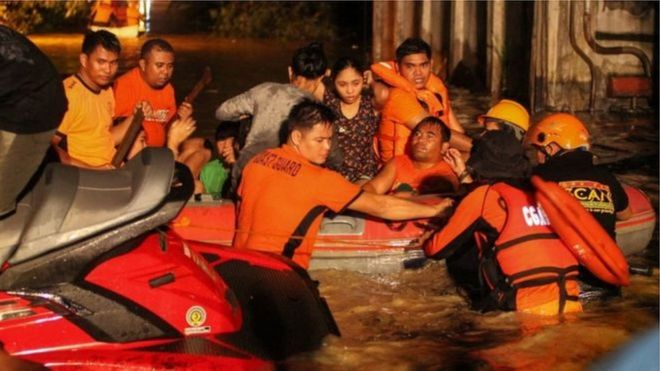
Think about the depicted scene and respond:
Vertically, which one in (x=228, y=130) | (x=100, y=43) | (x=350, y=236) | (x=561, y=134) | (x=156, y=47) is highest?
(x=100, y=43)

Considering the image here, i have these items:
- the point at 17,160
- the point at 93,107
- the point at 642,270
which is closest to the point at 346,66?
the point at 93,107

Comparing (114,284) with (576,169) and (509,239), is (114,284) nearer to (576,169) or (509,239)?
(509,239)

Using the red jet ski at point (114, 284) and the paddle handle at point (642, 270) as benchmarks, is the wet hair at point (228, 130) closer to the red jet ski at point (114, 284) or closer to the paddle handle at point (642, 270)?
the paddle handle at point (642, 270)

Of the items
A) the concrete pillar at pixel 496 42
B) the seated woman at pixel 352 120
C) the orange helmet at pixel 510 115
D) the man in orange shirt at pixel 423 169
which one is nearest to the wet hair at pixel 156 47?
the seated woman at pixel 352 120

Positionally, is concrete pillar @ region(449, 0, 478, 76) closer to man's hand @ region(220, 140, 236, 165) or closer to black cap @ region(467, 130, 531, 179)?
man's hand @ region(220, 140, 236, 165)

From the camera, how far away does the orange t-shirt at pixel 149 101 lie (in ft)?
30.8

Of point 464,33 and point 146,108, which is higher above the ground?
point 146,108

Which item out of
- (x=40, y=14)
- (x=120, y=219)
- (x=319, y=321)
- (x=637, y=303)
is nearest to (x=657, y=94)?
(x=637, y=303)

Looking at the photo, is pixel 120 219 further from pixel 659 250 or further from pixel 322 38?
pixel 322 38

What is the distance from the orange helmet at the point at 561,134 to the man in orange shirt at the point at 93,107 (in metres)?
2.93

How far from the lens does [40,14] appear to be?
84.3ft

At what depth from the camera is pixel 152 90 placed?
953 centimetres

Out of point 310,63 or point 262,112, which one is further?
point 310,63

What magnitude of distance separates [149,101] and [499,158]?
132 inches
